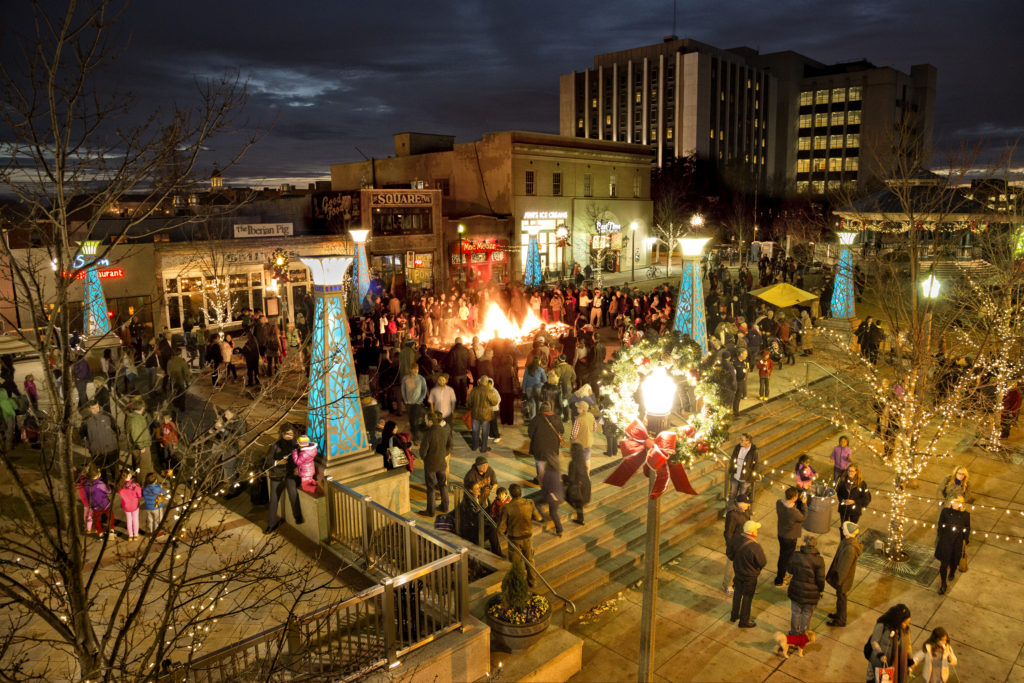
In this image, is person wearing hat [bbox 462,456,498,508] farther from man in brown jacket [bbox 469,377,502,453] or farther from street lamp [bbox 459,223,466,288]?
street lamp [bbox 459,223,466,288]

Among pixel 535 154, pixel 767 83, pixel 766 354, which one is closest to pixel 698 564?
pixel 766 354

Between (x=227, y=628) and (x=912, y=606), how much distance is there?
335 inches

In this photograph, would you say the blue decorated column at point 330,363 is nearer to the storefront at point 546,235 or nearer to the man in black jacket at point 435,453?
the man in black jacket at point 435,453

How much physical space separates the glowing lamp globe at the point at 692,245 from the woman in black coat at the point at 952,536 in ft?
21.2

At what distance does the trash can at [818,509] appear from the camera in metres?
10.1

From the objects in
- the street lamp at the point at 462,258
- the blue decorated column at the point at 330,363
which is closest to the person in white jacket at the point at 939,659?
the blue decorated column at the point at 330,363

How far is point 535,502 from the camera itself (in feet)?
34.3

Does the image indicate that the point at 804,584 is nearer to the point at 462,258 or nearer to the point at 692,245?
the point at 692,245

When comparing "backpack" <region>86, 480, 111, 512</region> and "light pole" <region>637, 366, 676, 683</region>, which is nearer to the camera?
"light pole" <region>637, 366, 676, 683</region>

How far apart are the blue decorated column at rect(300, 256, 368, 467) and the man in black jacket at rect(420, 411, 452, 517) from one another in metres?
1.04

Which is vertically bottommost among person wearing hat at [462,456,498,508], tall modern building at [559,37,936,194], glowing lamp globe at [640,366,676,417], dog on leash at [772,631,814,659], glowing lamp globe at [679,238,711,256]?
dog on leash at [772,631,814,659]

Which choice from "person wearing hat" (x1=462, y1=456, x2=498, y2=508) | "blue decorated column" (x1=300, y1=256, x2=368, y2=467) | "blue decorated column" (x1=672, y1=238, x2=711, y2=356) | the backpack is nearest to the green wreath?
"person wearing hat" (x1=462, y1=456, x2=498, y2=508)

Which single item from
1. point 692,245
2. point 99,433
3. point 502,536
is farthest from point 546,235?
point 502,536

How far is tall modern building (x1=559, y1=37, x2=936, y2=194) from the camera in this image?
93.0 m
